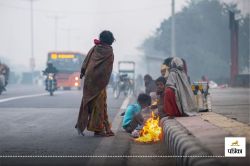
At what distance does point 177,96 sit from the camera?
966 centimetres

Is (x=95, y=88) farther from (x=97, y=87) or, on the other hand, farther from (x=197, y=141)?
(x=197, y=141)

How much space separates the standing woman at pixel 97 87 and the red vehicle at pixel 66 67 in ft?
99.5

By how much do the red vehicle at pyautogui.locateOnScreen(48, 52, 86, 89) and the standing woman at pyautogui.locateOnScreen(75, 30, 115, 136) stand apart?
30.3 metres

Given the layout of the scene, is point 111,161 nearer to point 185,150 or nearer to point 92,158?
point 92,158

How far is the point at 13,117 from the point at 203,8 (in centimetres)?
4832

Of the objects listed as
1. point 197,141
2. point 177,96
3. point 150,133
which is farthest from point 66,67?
point 197,141

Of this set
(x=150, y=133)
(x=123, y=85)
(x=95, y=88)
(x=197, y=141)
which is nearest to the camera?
(x=197, y=141)

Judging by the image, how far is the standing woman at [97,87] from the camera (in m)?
9.52

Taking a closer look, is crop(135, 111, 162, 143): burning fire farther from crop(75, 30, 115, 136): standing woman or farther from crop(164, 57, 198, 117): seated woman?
crop(75, 30, 115, 136): standing woman

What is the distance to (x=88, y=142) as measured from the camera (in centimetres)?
873

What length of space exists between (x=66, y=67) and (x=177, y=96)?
31352 mm

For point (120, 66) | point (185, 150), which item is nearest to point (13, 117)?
point (185, 150)

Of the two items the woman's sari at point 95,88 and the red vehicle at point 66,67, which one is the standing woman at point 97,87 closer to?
the woman's sari at point 95,88

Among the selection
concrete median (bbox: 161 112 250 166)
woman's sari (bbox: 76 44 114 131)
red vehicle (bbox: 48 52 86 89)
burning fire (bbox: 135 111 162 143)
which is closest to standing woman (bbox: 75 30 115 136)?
woman's sari (bbox: 76 44 114 131)
